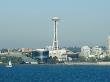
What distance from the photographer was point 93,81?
11056 cm

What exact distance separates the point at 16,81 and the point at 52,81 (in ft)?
18.9

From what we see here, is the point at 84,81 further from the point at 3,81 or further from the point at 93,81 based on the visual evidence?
the point at 3,81

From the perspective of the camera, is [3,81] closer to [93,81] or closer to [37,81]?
[37,81]

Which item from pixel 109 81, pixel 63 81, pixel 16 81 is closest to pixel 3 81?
pixel 16 81

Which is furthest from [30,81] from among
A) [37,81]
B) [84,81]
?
[84,81]

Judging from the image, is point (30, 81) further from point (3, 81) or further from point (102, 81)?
point (102, 81)

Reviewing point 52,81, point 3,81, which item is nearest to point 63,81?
point 52,81

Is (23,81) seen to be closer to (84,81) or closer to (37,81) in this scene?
(37,81)

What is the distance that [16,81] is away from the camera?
4382 inches

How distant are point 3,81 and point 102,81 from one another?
50.5ft

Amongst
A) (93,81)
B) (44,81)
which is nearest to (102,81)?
(93,81)

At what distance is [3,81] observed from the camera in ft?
362

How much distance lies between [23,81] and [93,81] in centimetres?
1082

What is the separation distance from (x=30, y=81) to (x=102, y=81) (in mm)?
11276
